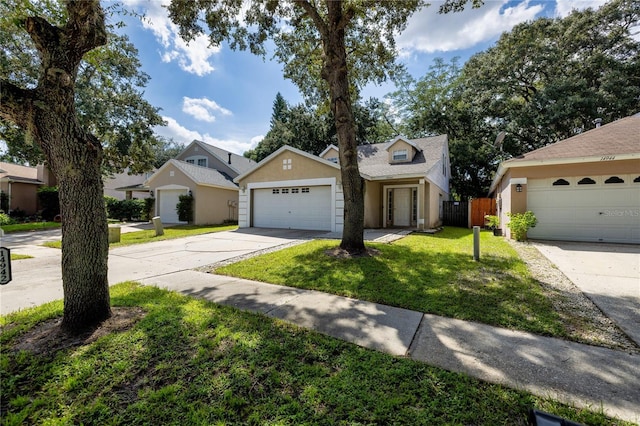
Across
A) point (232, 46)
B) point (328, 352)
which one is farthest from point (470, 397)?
point (232, 46)

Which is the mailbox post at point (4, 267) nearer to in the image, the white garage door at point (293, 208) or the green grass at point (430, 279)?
the green grass at point (430, 279)

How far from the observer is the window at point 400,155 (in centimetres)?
1509

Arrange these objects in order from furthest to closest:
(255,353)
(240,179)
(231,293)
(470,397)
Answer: (240,179)
(231,293)
(255,353)
(470,397)

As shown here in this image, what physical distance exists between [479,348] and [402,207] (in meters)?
12.2

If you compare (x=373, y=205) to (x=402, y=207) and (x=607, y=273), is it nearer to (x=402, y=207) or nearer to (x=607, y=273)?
(x=402, y=207)

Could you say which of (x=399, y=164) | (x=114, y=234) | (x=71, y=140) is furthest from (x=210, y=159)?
(x=71, y=140)

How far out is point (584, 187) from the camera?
359 inches

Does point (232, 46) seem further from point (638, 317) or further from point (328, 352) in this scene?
point (638, 317)

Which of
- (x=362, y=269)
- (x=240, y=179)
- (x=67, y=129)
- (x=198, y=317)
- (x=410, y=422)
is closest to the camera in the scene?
(x=410, y=422)

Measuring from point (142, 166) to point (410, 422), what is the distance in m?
22.8

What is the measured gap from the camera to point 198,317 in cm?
342

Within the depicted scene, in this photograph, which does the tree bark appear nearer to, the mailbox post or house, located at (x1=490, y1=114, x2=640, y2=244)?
the mailbox post

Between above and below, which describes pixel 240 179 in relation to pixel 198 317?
above

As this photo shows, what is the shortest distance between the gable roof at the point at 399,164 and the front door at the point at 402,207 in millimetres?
1406
